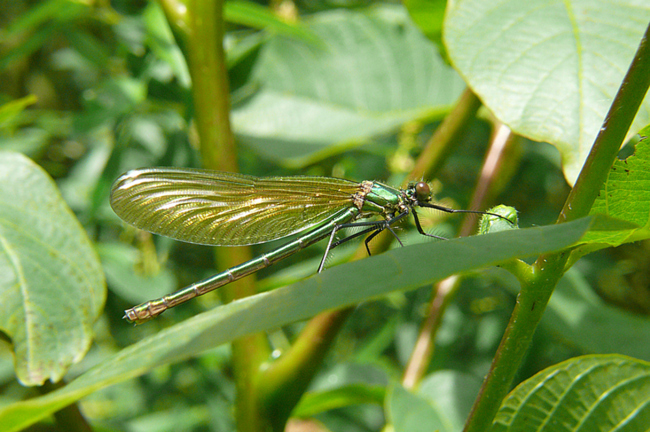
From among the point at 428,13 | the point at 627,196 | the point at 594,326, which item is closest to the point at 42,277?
the point at 627,196

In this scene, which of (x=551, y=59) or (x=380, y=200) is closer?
(x=551, y=59)

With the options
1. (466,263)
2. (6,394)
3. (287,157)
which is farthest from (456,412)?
(6,394)

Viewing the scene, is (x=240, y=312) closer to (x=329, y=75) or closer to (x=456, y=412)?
(x=456, y=412)

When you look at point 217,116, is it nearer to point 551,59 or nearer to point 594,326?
point 551,59

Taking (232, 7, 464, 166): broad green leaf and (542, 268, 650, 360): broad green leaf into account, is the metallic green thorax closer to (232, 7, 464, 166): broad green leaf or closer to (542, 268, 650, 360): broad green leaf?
(232, 7, 464, 166): broad green leaf

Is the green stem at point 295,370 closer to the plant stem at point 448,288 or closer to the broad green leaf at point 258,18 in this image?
the plant stem at point 448,288
